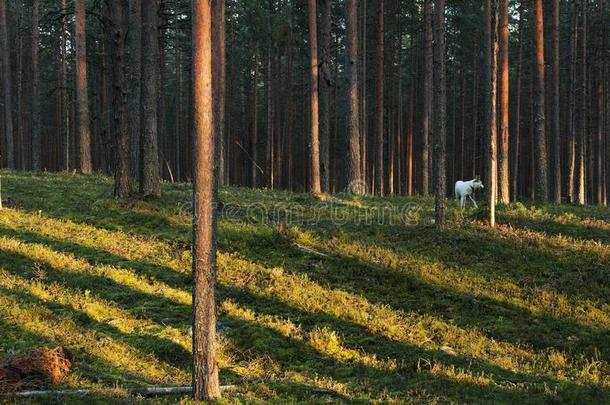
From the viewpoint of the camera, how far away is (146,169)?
16297 mm

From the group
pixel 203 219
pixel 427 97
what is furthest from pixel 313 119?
pixel 203 219

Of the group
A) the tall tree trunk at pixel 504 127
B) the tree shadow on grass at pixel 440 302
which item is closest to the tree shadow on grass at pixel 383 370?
the tree shadow on grass at pixel 440 302

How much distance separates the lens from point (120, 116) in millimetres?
16016

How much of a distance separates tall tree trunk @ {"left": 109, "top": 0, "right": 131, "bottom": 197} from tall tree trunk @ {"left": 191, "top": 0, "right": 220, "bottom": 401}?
9.90 metres

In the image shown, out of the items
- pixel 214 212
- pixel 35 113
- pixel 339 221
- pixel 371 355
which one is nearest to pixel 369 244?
pixel 339 221

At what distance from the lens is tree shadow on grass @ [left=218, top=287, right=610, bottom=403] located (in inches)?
289

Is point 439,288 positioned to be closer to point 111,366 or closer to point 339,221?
point 339,221

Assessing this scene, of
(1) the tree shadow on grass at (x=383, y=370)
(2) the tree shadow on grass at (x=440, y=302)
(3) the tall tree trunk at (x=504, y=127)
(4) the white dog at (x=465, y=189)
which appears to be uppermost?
(3) the tall tree trunk at (x=504, y=127)

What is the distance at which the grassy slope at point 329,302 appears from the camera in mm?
7902

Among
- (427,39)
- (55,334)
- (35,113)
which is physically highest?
(427,39)

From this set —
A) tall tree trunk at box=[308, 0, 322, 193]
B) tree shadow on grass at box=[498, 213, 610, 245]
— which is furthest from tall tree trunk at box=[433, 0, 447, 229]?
tall tree trunk at box=[308, 0, 322, 193]

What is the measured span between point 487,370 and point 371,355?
1.93 metres

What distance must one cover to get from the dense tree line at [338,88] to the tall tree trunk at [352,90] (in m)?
0.06

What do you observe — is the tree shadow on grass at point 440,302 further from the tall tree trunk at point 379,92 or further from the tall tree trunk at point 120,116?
the tall tree trunk at point 379,92
